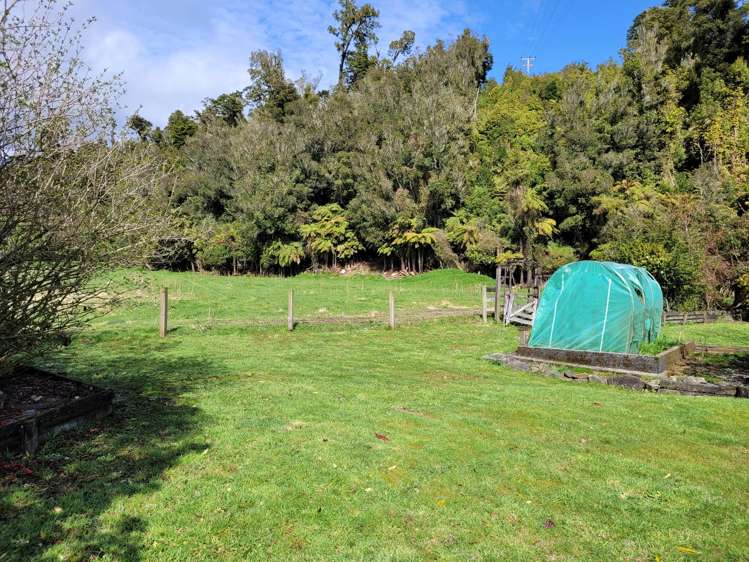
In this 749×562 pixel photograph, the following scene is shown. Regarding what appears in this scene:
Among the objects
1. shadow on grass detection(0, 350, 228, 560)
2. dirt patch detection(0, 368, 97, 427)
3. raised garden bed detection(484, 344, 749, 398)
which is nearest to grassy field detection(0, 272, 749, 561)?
shadow on grass detection(0, 350, 228, 560)

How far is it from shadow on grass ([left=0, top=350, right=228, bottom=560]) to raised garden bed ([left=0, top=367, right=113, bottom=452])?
0.14m

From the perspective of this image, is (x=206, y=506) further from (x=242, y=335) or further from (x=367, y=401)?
(x=242, y=335)

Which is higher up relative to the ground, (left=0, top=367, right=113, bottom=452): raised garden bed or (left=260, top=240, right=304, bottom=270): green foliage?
(left=260, top=240, right=304, bottom=270): green foliage

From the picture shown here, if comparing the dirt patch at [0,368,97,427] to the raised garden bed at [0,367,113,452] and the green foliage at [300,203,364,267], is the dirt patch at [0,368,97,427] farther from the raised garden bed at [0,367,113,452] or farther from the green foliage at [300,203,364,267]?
the green foliage at [300,203,364,267]

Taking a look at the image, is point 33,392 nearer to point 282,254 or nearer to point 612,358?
point 612,358

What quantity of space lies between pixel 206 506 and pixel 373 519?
1421 mm

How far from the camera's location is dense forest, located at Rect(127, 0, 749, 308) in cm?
2809

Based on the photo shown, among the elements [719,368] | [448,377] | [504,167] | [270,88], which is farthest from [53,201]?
[270,88]

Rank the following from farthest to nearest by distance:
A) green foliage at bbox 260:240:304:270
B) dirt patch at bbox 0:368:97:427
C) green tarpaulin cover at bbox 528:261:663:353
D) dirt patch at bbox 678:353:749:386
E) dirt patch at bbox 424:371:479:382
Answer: green foliage at bbox 260:240:304:270, green tarpaulin cover at bbox 528:261:663:353, dirt patch at bbox 678:353:749:386, dirt patch at bbox 424:371:479:382, dirt patch at bbox 0:368:97:427

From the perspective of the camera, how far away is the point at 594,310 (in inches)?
466


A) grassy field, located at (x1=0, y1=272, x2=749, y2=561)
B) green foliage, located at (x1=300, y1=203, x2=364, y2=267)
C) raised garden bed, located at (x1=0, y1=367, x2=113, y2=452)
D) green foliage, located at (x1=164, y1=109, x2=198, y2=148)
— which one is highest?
green foliage, located at (x1=164, y1=109, x2=198, y2=148)

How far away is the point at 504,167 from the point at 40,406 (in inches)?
1616

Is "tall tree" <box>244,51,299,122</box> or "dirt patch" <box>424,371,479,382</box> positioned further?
"tall tree" <box>244,51,299,122</box>

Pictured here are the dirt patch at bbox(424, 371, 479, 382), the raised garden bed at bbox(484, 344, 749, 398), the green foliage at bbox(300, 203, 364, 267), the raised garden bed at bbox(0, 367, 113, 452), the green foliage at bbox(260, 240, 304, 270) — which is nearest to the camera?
the raised garden bed at bbox(0, 367, 113, 452)
